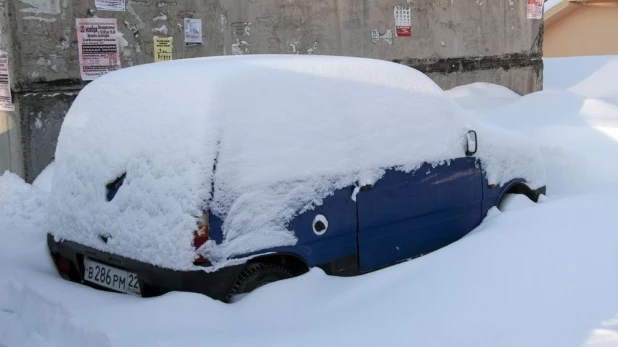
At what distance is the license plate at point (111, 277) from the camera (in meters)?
4.04

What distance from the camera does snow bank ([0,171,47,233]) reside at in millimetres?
5801

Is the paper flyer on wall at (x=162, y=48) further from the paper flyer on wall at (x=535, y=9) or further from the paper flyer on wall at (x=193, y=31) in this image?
the paper flyer on wall at (x=535, y=9)

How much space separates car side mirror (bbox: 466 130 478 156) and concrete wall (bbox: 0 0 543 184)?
4084mm

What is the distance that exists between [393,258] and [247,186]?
4.33 ft

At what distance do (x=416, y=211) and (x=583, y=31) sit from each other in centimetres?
2259

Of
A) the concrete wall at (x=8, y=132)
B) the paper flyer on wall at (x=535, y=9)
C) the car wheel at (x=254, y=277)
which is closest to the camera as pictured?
the car wheel at (x=254, y=277)

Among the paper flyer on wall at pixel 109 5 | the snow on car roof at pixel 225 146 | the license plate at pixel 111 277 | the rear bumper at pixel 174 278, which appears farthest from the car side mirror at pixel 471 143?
the paper flyer on wall at pixel 109 5

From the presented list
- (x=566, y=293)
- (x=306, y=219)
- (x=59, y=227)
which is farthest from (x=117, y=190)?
(x=566, y=293)

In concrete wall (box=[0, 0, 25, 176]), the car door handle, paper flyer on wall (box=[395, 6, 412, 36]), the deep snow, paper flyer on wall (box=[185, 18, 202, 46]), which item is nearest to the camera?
the deep snow

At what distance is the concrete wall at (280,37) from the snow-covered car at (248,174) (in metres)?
2.68

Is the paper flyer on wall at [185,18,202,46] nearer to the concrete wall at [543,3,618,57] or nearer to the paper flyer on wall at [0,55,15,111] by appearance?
the paper flyer on wall at [0,55,15,111]

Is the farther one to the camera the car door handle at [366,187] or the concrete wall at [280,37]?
the concrete wall at [280,37]

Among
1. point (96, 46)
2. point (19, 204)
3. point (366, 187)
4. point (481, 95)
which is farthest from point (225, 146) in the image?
point (481, 95)

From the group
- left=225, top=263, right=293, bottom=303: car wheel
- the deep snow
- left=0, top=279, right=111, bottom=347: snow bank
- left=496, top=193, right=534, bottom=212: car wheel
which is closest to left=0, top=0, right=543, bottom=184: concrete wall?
the deep snow
